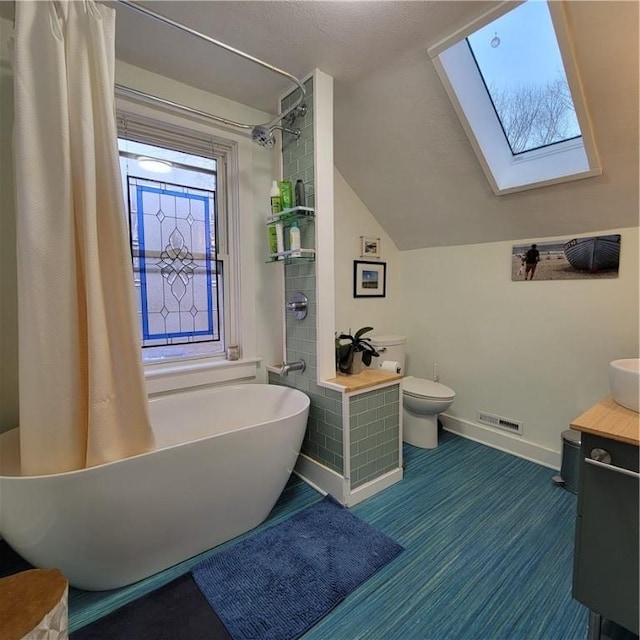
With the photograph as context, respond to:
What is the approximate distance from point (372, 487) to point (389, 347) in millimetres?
1205

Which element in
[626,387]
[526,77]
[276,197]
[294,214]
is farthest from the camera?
[276,197]

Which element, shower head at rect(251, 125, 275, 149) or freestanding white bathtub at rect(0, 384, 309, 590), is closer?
freestanding white bathtub at rect(0, 384, 309, 590)

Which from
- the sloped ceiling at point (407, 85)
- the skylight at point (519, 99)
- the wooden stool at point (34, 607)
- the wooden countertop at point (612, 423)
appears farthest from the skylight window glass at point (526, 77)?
the wooden stool at point (34, 607)

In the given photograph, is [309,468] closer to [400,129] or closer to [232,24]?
[400,129]

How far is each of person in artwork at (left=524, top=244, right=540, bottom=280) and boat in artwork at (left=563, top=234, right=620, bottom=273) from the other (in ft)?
0.56

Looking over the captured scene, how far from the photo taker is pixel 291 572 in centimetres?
154

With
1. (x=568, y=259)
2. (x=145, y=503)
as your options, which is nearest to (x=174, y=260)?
(x=145, y=503)

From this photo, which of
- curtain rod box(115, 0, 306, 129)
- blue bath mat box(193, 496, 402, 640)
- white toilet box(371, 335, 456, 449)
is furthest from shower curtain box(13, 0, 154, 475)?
white toilet box(371, 335, 456, 449)

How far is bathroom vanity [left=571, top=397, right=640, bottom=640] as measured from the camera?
1100mm

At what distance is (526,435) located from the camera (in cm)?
253

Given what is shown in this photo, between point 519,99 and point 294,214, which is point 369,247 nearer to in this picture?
point 294,214

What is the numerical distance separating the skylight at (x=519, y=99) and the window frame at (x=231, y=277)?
138 centimetres

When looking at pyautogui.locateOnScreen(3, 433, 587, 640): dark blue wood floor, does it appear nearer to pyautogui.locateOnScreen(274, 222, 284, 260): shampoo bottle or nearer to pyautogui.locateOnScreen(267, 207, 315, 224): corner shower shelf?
pyautogui.locateOnScreen(274, 222, 284, 260): shampoo bottle

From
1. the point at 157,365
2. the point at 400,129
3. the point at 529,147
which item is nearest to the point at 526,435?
the point at 529,147
